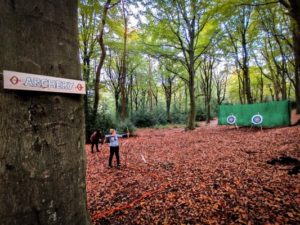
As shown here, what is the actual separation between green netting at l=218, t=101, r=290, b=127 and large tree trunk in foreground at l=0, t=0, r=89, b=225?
40.9ft

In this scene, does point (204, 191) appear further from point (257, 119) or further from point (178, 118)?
point (178, 118)

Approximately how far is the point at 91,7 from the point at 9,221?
38.1 feet

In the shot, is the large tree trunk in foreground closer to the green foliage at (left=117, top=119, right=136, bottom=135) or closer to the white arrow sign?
the white arrow sign

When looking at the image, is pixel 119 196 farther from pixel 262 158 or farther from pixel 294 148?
pixel 294 148

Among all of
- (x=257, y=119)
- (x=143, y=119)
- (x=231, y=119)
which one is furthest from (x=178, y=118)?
(x=257, y=119)

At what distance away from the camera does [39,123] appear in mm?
1099

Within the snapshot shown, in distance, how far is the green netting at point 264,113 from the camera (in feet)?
35.8

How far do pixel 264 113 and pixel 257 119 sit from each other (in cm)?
55

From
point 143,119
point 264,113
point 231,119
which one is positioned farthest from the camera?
point 143,119

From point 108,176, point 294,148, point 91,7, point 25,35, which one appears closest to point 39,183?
point 25,35

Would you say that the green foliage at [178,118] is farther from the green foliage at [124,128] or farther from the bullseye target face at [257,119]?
the bullseye target face at [257,119]

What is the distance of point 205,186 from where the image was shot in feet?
12.6

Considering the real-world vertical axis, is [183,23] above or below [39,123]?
above

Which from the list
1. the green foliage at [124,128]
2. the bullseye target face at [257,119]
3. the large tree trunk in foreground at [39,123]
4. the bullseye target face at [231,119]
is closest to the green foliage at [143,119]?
the green foliage at [124,128]
